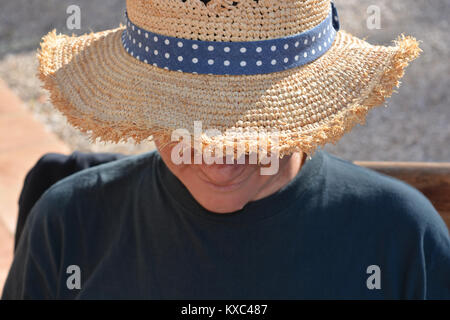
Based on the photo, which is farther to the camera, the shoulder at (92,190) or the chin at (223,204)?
the shoulder at (92,190)

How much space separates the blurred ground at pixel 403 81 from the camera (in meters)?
4.16

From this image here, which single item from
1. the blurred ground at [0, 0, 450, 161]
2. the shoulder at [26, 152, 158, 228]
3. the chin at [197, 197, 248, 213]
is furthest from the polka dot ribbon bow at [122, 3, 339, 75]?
the blurred ground at [0, 0, 450, 161]

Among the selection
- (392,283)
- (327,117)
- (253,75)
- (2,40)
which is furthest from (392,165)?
(2,40)

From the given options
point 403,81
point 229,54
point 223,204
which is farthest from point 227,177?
point 403,81

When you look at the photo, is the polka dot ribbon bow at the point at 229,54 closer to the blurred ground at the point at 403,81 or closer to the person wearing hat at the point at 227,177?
the person wearing hat at the point at 227,177

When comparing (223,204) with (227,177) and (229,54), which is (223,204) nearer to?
(227,177)

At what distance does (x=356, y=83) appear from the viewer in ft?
3.97

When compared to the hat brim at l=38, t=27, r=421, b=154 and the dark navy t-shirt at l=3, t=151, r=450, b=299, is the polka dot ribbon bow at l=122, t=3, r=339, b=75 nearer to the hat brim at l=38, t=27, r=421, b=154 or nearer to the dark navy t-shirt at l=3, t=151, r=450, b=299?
the hat brim at l=38, t=27, r=421, b=154

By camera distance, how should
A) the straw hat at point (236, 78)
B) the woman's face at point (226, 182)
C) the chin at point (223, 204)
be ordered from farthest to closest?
1. the chin at point (223, 204)
2. the woman's face at point (226, 182)
3. the straw hat at point (236, 78)

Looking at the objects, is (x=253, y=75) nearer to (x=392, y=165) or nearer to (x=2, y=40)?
(x=392, y=165)

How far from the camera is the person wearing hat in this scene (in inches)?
44.4

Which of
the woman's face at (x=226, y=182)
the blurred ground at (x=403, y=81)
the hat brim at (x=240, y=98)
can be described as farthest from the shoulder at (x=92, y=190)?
the blurred ground at (x=403, y=81)

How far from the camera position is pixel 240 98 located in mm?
1135

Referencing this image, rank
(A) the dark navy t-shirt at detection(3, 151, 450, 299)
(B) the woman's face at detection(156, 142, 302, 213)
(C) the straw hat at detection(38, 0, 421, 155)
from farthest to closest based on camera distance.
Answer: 1. (A) the dark navy t-shirt at detection(3, 151, 450, 299)
2. (B) the woman's face at detection(156, 142, 302, 213)
3. (C) the straw hat at detection(38, 0, 421, 155)
